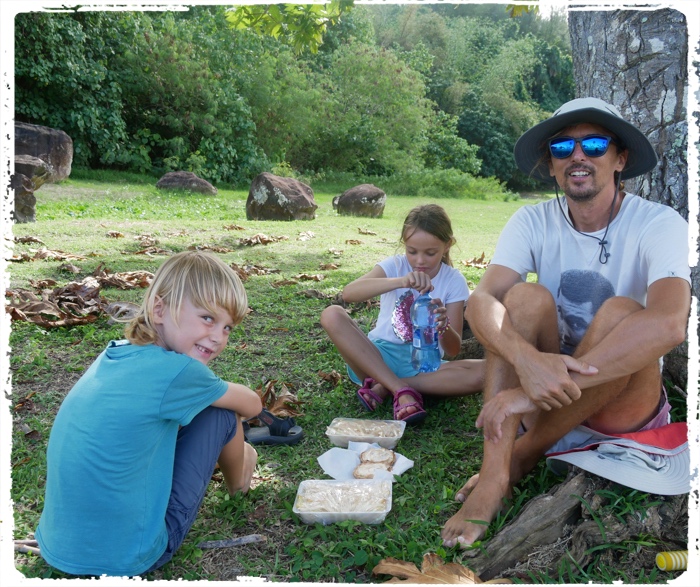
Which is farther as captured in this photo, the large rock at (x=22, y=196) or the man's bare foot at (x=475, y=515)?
the large rock at (x=22, y=196)

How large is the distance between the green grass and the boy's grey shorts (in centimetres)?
13

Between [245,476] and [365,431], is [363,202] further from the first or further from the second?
[245,476]

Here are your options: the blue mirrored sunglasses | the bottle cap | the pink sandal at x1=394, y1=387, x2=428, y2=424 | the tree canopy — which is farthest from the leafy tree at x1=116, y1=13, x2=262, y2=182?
the bottle cap

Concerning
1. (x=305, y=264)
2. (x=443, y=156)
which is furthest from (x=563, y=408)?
(x=443, y=156)

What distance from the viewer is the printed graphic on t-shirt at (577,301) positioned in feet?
9.72

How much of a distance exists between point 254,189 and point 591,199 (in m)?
9.23

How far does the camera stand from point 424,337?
379cm

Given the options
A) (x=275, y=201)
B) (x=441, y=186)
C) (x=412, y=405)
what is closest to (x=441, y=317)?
(x=412, y=405)

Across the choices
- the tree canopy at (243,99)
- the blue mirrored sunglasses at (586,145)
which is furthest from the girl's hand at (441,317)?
the tree canopy at (243,99)

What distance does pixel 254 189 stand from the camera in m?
11.7

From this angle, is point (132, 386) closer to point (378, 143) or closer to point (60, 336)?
point (60, 336)

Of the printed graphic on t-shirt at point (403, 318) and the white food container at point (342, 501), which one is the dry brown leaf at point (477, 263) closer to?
the printed graphic on t-shirt at point (403, 318)

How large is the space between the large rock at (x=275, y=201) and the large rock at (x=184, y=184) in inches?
121

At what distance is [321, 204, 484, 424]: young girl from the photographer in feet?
12.2
